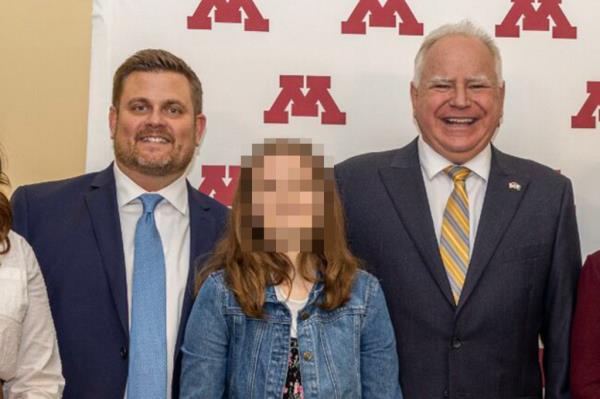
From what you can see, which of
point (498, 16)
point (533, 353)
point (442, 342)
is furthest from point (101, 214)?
point (498, 16)

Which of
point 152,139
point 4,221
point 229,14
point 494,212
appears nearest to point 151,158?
point 152,139

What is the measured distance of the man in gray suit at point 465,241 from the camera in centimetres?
252

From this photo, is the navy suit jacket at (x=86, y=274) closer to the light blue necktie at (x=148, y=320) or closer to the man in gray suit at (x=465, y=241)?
the light blue necktie at (x=148, y=320)

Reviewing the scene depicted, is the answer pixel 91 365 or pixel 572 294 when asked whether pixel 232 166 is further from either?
pixel 572 294

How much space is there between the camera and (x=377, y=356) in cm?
218

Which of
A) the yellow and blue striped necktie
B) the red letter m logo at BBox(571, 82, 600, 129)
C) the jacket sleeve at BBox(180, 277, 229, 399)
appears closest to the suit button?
the yellow and blue striped necktie

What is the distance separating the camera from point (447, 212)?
8.64 ft

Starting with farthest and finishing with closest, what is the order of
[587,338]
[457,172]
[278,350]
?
1. [457,172]
2. [587,338]
3. [278,350]

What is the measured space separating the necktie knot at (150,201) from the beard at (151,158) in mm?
64

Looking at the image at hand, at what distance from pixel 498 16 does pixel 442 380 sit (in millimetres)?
1479

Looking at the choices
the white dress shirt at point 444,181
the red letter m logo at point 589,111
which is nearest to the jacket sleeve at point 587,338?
the white dress shirt at point 444,181

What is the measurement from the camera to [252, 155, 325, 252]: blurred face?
2.16 m

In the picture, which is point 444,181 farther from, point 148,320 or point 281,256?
point 148,320

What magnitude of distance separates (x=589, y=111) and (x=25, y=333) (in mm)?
2188
